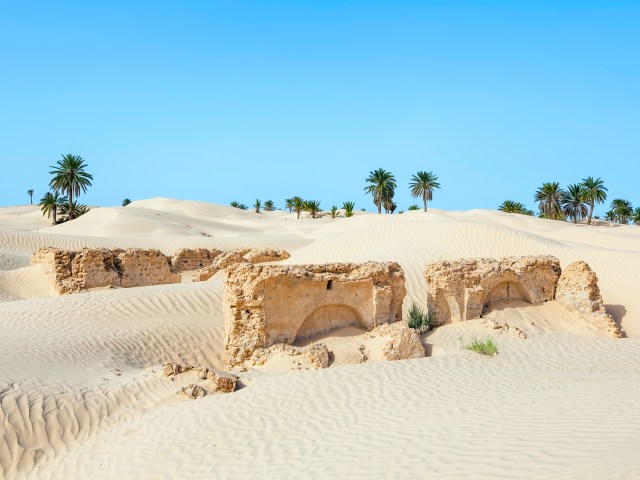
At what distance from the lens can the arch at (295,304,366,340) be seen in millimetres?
12664

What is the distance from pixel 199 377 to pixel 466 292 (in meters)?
7.11

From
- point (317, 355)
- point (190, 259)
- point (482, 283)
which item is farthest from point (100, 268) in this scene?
point (482, 283)

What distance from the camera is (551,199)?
61562mm

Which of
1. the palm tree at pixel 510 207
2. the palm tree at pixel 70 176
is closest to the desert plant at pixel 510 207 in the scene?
the palm tree at pixel 510 207

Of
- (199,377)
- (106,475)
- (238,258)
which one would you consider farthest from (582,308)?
(238,258)

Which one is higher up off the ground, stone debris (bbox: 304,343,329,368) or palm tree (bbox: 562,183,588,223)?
palm tree (bbox: 562,183,588,223)

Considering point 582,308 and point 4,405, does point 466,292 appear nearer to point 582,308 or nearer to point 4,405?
point 582,308

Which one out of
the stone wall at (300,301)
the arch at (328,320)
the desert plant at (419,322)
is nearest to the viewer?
the stone wall at (300,301)

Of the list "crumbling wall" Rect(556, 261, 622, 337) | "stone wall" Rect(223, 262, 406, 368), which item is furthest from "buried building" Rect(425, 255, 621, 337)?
"stone wall" Rect(223, 262, 406, 368)

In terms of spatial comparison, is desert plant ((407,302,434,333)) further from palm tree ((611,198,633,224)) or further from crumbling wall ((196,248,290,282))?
palm tree ((611,198,633,224))

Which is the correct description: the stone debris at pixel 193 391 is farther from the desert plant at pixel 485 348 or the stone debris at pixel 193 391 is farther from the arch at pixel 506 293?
the arch at pixel 506 293

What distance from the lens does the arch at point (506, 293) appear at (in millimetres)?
15315

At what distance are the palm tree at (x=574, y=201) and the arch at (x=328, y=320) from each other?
2152 inches

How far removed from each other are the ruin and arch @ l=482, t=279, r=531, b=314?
11.2m
